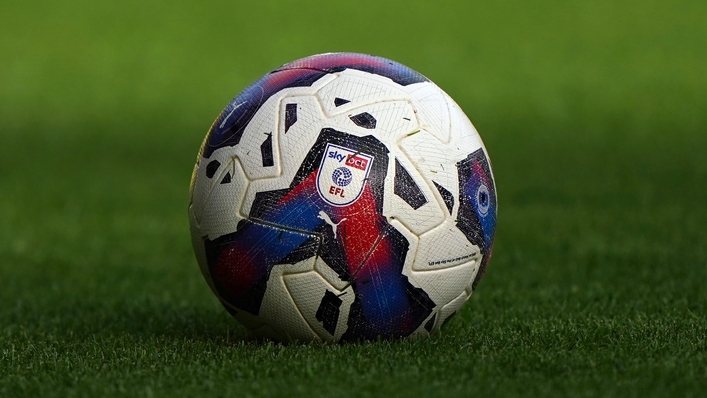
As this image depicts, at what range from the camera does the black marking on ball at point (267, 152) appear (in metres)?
4.79

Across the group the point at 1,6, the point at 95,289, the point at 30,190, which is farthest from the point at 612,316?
the point at 1,6

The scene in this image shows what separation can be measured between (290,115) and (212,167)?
49cm

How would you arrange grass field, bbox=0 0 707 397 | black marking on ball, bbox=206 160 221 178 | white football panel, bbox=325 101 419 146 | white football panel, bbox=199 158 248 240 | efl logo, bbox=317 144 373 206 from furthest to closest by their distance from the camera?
black marking on ball, bbox=206 160 221 178, white football panel, bbox=199 158 248 240, white football panel, bbox=325 101 419 146, efl logo, bbox=317 144 373 206, grass field, bbox=0 0 707 397

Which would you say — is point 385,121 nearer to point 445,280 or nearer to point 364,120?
point 364,120

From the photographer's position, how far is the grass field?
4.40 metres

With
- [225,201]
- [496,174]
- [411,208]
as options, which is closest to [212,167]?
[225,201]

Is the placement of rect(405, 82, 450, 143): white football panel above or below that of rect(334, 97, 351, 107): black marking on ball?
below

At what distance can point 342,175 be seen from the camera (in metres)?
4.67

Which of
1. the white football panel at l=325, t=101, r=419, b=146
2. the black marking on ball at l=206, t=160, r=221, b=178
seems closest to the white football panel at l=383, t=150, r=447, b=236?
the white football panel at l=325, t=101, r=419, b=146

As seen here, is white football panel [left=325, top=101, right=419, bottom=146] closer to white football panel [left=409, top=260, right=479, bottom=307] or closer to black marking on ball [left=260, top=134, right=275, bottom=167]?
black marking on ball [left=260, top=134, right=275, bottom=167]

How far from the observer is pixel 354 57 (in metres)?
5.19

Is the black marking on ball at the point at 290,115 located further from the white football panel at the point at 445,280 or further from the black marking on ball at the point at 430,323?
the black marking on ball at the point at 430,323

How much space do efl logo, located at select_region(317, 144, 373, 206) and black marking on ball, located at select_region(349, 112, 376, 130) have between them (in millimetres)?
151

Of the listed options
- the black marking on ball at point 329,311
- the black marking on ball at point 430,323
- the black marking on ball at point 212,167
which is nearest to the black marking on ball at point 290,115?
the black marking on ball at point 212,167
